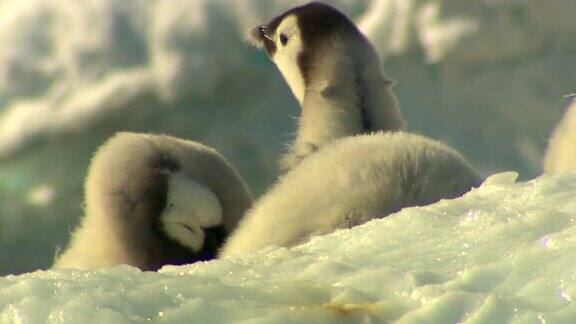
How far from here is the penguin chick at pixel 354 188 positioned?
0.84 m

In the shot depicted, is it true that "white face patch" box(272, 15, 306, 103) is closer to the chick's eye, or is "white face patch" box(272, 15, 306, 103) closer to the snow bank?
the chick's eye

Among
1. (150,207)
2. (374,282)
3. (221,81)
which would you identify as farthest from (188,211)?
(221,81)

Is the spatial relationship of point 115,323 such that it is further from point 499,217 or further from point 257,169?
point 257,169

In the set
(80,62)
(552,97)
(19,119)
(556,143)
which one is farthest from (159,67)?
(556,143)

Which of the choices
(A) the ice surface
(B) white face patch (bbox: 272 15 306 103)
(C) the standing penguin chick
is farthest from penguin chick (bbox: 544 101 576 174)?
(A) the ice surface

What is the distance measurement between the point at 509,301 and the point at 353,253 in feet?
0.47

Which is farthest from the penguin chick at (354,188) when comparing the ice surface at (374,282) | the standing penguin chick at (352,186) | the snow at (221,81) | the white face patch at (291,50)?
the snow at (221,81)

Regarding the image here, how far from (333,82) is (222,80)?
68cm

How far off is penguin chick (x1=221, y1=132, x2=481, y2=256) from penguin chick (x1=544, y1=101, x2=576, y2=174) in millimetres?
208

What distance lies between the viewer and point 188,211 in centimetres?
113

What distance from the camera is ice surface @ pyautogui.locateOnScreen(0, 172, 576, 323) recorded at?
47cm

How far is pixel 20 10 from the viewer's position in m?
1.89

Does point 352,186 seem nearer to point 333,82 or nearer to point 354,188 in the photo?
point 354,188

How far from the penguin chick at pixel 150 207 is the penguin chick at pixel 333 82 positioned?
110 mm
